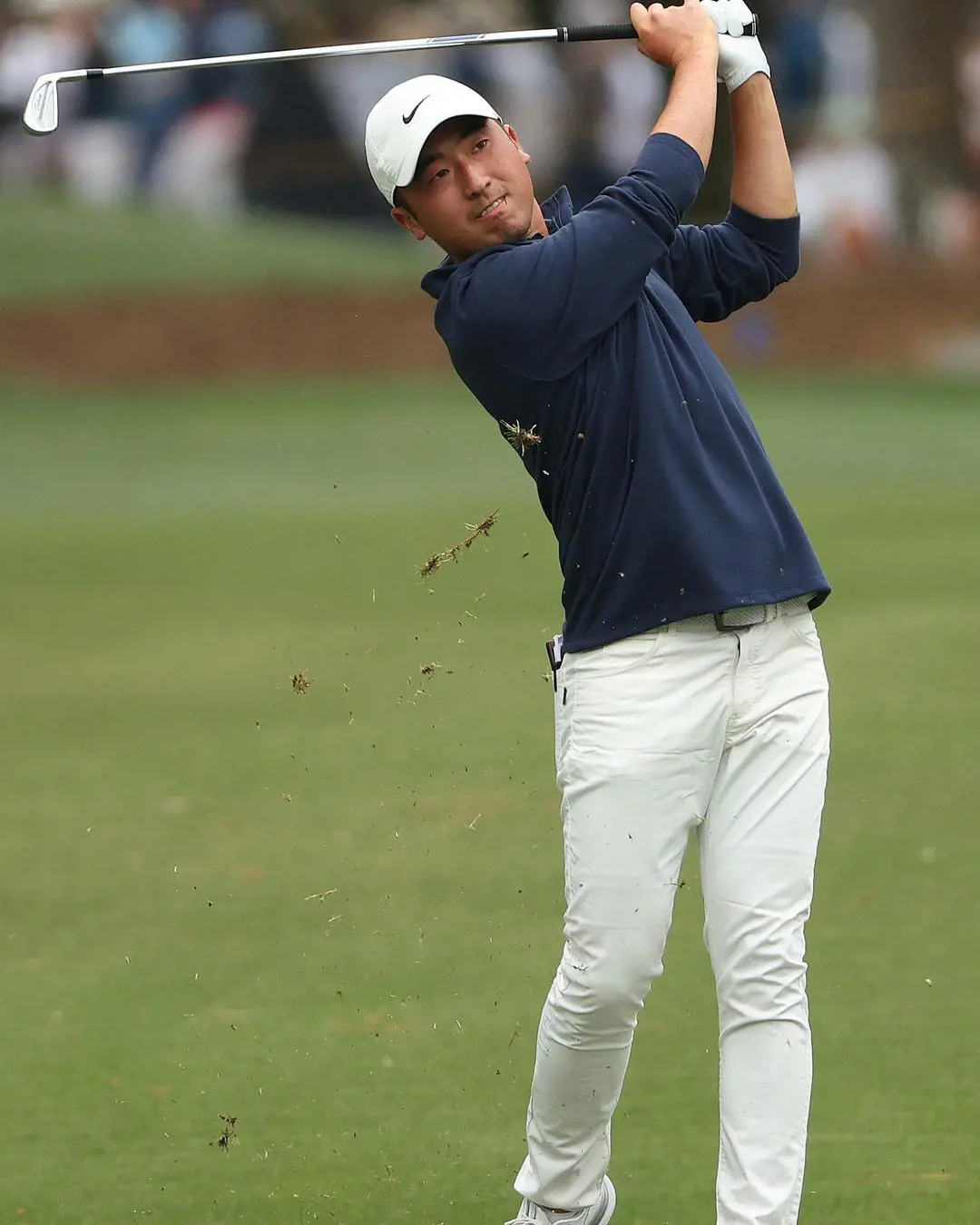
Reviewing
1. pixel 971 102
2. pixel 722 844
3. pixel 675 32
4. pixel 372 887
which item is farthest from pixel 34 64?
pixel 722 844

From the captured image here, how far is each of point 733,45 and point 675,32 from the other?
166mm

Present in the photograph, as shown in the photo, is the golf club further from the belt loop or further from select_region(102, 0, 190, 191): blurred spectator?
Result: select_region(102, 0, 190, 191): blurred spectator

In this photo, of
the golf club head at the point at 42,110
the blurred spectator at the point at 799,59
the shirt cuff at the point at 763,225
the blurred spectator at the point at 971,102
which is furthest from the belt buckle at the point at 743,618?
the blurred spectator at the point at 971,102

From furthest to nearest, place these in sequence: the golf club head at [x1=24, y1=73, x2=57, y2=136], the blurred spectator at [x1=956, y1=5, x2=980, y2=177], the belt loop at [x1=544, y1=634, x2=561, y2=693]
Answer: the blurred spectator at [x1=956, y1=5, x2=980, y2=177] < the golf club head at [x1=24, y1=73, x2=57, y2=136] < the belt loop at [x1=544, y1=634, x2=561, y2=693]

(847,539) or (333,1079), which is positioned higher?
(333,1079)

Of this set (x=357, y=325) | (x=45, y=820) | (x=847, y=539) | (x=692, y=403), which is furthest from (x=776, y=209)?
(x=357, y=325)

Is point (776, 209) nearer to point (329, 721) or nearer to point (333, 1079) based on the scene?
point (333, 1079)

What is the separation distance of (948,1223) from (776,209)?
6.59ft

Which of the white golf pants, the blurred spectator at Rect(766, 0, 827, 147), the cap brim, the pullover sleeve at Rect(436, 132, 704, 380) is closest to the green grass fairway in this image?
the white golf pants

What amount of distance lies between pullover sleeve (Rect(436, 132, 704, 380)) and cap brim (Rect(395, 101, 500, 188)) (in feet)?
0.76

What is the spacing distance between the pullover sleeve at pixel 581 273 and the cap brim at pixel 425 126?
23cm

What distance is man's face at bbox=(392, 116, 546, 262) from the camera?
4078mm

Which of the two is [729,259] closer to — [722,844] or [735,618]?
[735,618]

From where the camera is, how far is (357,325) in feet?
70.2
